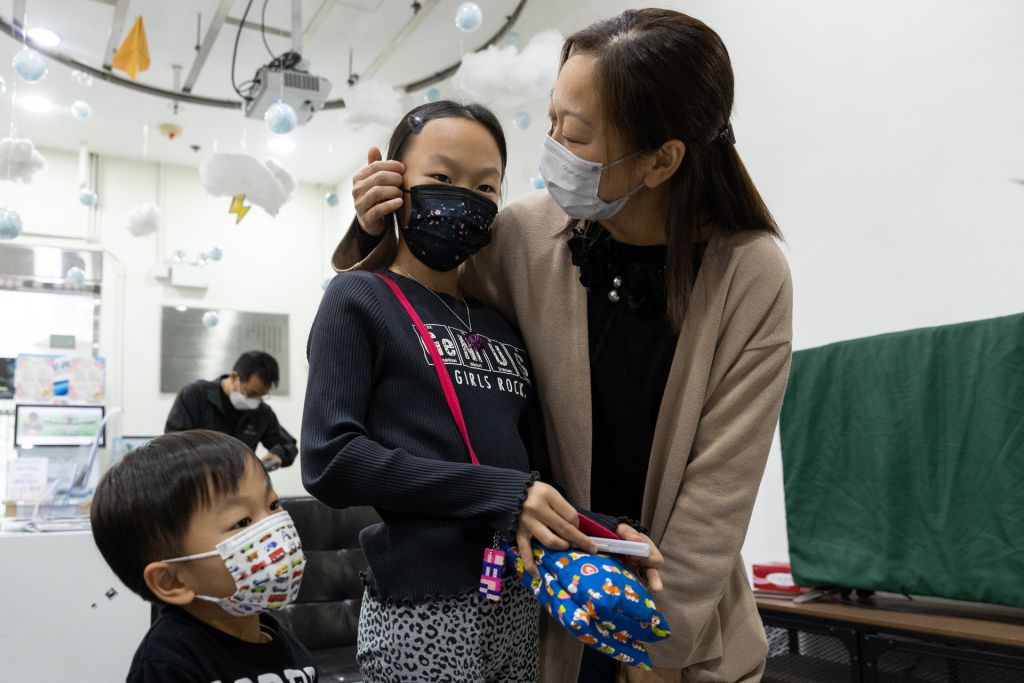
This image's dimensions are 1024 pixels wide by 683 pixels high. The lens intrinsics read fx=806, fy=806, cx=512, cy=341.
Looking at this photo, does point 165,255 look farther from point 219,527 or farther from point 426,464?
point 426,464

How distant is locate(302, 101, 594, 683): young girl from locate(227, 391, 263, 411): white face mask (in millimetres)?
4056

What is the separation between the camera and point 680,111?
3.58 ft

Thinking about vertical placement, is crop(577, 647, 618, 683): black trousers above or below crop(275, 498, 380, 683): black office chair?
above

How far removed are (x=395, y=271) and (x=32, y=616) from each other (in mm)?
2685

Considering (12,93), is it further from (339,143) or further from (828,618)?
(828,618)

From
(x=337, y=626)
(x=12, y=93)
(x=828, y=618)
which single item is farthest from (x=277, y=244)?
(x=828, y=618)

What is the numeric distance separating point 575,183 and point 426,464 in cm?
47

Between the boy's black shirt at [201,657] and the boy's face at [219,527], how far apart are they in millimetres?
44

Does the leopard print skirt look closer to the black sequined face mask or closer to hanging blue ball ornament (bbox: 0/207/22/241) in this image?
the black sequined face mask

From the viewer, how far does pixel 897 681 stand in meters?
2.34

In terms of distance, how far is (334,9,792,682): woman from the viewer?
1.07 meters

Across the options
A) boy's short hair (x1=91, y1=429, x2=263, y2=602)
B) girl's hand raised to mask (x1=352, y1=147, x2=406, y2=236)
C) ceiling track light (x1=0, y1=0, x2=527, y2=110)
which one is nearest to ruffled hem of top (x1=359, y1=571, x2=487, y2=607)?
boy's short hair (x1=91, y1=429, x2=263, y2=602)

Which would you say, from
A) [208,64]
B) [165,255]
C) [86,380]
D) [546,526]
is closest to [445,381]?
[546,526]

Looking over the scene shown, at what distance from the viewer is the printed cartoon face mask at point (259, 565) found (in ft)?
3.74
